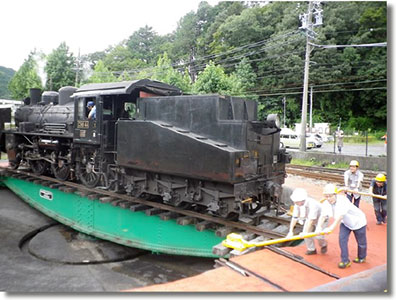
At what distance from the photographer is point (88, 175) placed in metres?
8.54

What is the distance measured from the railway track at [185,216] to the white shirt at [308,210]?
1.12 meters

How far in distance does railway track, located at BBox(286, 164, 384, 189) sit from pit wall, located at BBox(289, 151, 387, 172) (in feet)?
0.75

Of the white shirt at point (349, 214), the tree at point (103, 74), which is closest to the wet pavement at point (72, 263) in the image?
the white shirt at point (349, 214)

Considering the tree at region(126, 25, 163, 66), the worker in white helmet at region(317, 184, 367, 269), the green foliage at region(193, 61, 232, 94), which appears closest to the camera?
the worker in white helmet at region(317, 184, 367, 269)

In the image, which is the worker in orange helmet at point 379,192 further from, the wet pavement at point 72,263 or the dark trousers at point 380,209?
the wet pavement at point 72,263

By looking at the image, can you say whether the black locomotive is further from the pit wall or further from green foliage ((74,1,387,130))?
the pit wall

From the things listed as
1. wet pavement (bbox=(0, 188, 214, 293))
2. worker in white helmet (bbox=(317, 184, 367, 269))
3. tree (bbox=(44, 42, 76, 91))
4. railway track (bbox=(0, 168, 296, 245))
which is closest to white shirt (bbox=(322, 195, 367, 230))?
worker in white helmet (bbox=(317, 184, 367, 269))

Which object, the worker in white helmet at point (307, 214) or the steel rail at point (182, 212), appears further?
the steel rail at point (182, 212)

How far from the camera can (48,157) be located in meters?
9.80

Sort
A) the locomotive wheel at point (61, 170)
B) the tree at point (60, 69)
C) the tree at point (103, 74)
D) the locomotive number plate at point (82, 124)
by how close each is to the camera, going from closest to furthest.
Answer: the locomotive number plate at point (82, 124)
the tree at point (60, 69)
the tree at point (103, 74)
the locomotive wheel at point (61, 170)

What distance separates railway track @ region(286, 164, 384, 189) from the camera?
9.27 m

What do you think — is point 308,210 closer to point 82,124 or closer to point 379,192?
point 379,192

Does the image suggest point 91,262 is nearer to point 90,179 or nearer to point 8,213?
point 90,179

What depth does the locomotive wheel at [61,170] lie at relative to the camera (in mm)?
9174
